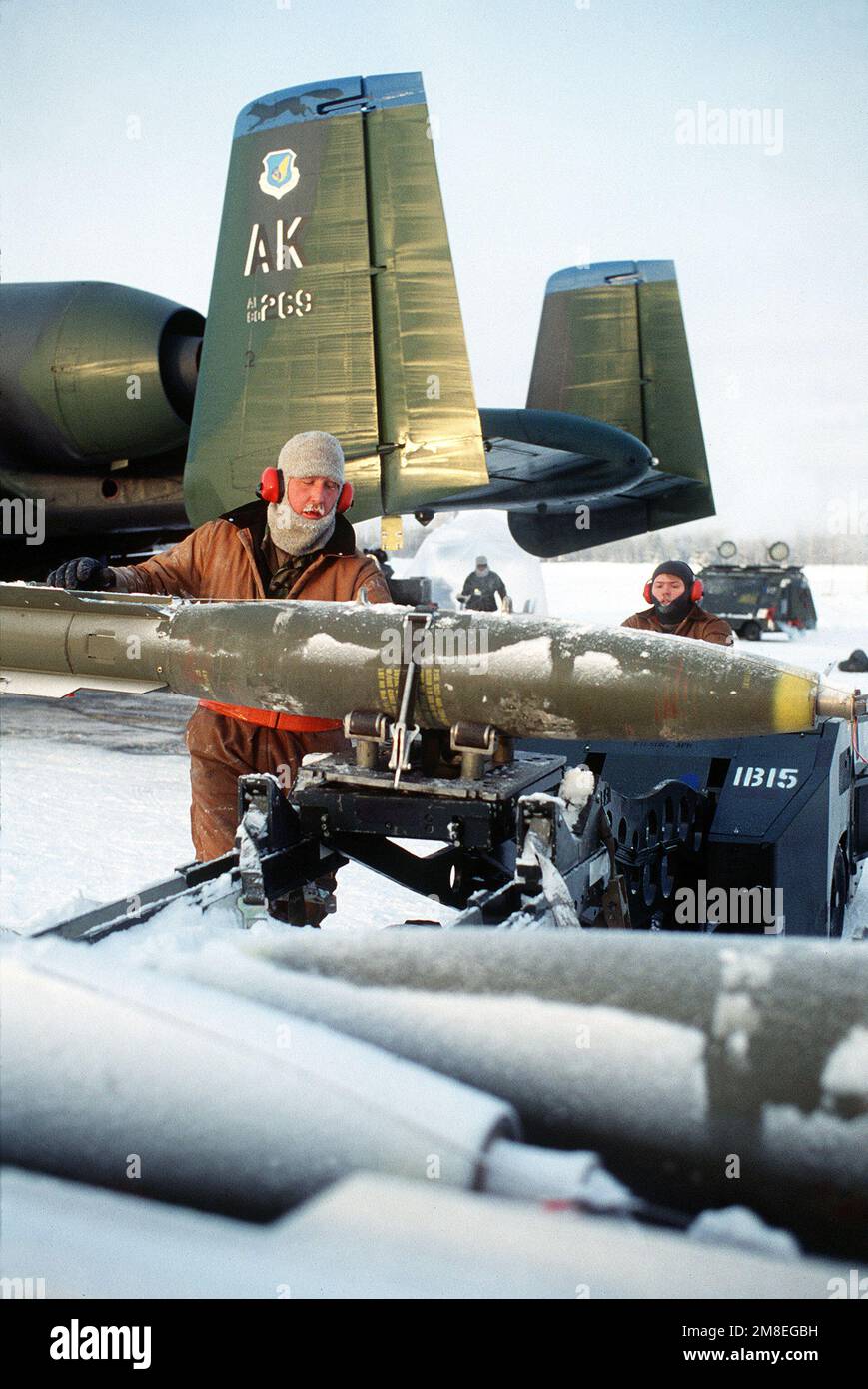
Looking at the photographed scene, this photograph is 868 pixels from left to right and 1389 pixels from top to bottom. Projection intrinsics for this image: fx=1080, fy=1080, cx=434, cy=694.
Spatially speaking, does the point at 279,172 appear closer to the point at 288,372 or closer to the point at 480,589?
the point at 288,372

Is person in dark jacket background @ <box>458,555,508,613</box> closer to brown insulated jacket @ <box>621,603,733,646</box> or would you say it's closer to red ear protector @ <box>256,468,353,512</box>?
brown insulated jacket @ <box>621,603,733,646</box>

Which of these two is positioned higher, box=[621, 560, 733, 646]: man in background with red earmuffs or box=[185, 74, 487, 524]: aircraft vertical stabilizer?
box=[185, 74, 487, 524]: aircraft vertical stabilizer

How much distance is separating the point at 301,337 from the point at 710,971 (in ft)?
22.5

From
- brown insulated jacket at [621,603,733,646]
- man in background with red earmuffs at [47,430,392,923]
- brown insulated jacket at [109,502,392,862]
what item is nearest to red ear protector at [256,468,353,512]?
man in background with red earmuffs at [47,430,392,923]

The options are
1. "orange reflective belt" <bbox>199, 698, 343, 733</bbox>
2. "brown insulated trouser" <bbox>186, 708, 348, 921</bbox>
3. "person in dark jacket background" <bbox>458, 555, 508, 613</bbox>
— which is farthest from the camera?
"person in dark jacket background" <bbox>458, 555, 508, 613</bbox>

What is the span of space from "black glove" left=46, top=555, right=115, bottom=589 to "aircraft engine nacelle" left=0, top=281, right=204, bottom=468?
5190 millimetres

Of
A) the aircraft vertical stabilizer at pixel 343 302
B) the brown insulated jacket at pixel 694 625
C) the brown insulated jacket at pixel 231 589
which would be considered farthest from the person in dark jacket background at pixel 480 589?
the brown insulated jacket at pixel 231 589

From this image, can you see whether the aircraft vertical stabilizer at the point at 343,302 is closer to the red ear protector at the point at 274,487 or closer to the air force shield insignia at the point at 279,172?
the air force shield insignia at the point at 279,172

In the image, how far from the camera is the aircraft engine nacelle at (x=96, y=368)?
8211 millimetres

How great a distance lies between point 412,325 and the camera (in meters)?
7.39

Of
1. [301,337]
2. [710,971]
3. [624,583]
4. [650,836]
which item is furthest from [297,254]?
[624,583]

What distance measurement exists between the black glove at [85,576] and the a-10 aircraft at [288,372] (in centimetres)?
408

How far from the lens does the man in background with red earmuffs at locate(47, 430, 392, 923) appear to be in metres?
3.35

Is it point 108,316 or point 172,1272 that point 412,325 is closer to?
point 108,316
